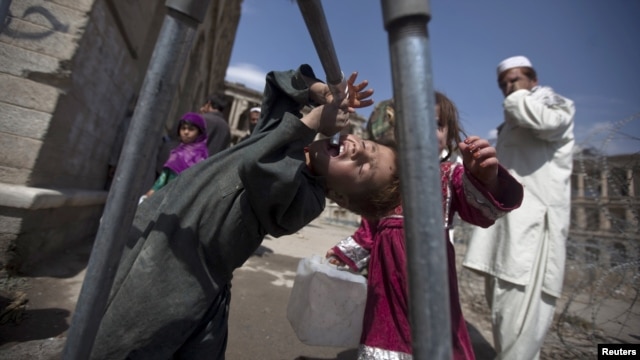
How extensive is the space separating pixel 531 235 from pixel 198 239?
7.77ft

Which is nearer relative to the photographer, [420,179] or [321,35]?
[420,179]

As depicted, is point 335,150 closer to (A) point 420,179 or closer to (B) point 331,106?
(B) point 331,106

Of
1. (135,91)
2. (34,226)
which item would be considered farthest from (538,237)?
(135,91)

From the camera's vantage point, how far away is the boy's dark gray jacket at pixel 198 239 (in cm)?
106

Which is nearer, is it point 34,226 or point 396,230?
point 396,230

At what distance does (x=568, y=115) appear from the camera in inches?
98.3

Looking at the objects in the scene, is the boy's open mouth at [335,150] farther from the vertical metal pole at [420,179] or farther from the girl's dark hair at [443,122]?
the vertical metal pole at [420,179]

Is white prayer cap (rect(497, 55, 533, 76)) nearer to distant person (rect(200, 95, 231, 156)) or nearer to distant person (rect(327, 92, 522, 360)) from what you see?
distant person (rect(327, 92, 522, 360))

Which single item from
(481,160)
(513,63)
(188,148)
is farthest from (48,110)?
(513,63)

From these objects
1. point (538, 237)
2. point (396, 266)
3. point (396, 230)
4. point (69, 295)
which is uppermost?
point (538, 237)

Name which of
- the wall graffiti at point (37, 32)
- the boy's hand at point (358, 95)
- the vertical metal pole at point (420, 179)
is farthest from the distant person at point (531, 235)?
the wall graffiti at point (37, 32)

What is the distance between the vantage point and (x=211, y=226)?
1.23 metres

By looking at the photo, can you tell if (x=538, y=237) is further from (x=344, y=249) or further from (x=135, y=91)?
(x=135, y=91)

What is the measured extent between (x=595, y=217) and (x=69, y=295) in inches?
250
